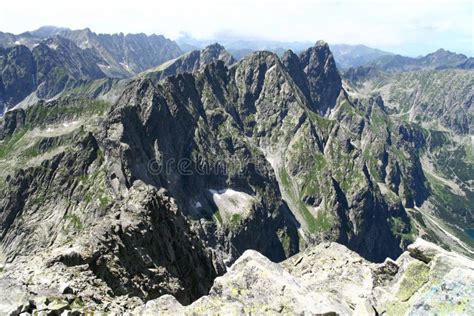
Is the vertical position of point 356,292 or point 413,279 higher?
point 413,279

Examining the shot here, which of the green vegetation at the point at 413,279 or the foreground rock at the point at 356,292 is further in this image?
the green vegetation at the point at 413,279

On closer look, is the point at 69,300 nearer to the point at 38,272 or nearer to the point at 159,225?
the point at 38,272

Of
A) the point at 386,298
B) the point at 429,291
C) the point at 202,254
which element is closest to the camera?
the point at 429,291

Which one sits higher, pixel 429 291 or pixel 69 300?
pixel 429 291

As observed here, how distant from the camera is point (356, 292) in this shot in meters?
38.5

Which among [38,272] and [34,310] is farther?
[38,272]

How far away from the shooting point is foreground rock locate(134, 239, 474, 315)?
2097 centimetres

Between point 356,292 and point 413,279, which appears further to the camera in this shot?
point 356,292

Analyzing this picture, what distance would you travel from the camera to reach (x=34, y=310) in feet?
77.6

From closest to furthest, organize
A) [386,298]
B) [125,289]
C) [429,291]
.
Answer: [429,291], [386,298], [125,289]

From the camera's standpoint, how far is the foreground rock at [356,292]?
20969 millimetres

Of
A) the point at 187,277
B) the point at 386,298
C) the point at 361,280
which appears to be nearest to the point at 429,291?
the point at 386,298

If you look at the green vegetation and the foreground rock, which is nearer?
the foreground rock

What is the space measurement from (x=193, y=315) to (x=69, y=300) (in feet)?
26.8
